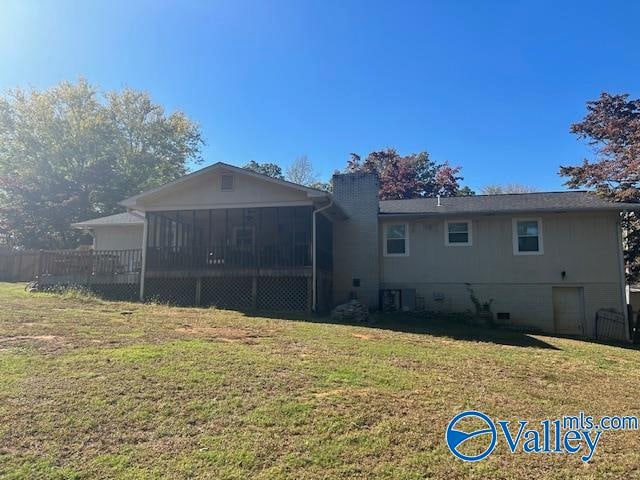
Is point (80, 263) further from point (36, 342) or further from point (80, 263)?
point (36, 342)

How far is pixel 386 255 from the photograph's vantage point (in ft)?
53.5

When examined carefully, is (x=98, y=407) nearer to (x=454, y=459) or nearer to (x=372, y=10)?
(x=454, y=459)

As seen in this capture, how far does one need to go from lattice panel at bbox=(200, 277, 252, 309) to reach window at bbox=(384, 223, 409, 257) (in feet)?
16.4

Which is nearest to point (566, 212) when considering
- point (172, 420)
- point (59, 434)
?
point (172, 420)

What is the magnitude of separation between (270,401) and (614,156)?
18505 mm

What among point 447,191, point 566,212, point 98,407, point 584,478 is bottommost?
point 584,478

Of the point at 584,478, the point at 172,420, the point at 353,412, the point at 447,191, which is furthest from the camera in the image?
the point at 447,191

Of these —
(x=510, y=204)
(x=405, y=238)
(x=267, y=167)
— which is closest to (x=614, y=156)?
(x=510, y=204)

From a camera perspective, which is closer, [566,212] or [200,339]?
[200,339]

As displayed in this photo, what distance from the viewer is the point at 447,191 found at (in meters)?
33.7

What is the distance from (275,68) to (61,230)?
22.2 m

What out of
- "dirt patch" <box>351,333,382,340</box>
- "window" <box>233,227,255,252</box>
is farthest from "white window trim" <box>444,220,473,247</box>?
"window" <box>233,227,255,252</box>

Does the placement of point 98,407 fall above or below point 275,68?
below

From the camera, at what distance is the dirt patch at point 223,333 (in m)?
8.69
